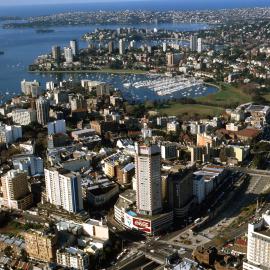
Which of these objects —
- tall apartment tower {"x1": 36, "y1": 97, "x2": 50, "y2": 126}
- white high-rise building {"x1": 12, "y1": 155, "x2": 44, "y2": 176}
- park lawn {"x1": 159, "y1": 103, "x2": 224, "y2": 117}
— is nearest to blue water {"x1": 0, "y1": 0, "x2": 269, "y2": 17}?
park lawn {"x1": 159, "y1": 103, "x2": 224, "y2": 117}

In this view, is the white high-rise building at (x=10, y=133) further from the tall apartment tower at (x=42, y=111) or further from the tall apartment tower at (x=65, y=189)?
the tall apartment tower at (x=65, y=189)

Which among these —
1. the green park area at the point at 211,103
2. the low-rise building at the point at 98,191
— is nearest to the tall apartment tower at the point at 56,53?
the green park area at the point at 211,103

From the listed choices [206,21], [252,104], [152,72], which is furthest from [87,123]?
[206,21]

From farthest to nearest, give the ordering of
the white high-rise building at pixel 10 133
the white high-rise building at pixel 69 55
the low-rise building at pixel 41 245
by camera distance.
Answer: the white high-rise building at pixel 69 55 → the white high-rise building at pixel 10 133 → the low-rise building at pixel 41 245

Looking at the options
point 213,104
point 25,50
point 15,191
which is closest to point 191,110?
point 213,104

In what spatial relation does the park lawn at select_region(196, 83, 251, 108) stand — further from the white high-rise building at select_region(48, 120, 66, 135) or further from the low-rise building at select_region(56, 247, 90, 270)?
the low-rise building at select_region(56, 247, 90, 270)

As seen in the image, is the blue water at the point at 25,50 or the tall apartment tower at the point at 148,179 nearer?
the tall apartment tower at the point at 148,179
